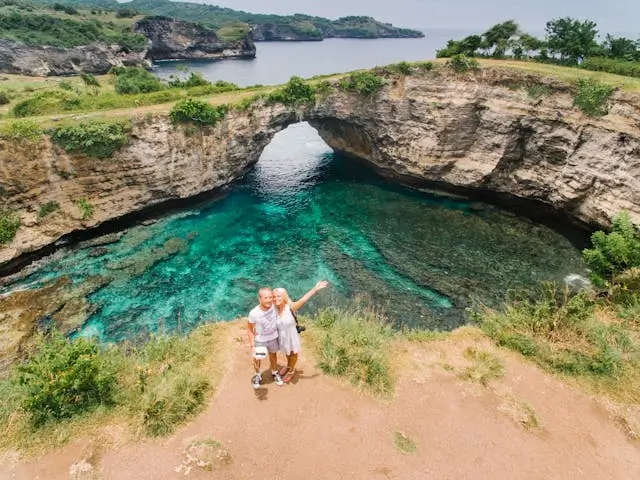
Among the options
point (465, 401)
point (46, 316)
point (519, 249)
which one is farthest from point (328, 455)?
point (519, 249)

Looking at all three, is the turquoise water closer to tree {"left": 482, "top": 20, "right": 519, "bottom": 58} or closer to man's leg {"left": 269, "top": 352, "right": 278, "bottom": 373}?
man's leg {"left": 269, "top": 352, "right": 278, "bottom": 373}

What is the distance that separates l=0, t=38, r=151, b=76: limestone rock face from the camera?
6431 cm

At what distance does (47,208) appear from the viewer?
21.5 metres

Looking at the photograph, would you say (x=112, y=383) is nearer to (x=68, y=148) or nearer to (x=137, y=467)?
(x=137, y=467)

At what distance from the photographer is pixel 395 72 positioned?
94.2 feet

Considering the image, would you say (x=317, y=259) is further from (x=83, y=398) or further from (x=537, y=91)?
(x=537, y=91)

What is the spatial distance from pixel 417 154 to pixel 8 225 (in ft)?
89.2

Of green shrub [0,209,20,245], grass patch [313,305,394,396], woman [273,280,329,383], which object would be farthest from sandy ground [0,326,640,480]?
green shrub [0,209,20,245]

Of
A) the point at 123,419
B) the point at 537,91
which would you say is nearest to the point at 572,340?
the point at 123,419

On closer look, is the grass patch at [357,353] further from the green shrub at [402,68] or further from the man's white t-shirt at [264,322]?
the green shrub at [402,68]

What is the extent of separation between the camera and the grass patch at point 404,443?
7.84 meters

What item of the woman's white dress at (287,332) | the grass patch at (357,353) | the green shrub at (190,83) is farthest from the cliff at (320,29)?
the woman's white dress at (287,332)

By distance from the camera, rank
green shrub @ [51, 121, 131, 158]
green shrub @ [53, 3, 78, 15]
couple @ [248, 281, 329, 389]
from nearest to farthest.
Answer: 1. couple @ [248, 281, 329, 389]
2. green shrub @ [51, 121, 131, 158]
3. green shrub @ [53, 3, 78, 15]

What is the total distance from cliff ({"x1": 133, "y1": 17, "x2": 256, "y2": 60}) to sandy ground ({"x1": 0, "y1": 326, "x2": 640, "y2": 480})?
110m
